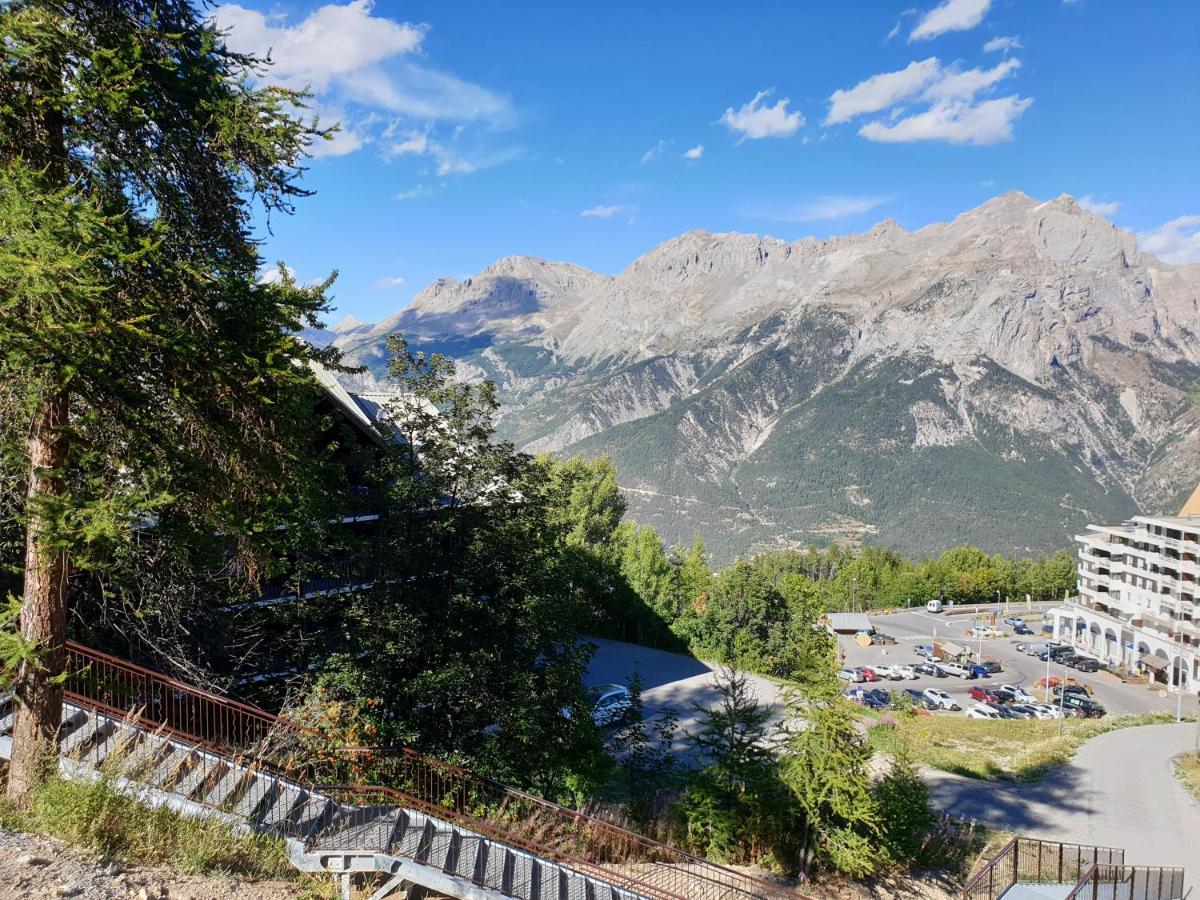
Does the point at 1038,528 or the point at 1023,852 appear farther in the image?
the point at 1038,528

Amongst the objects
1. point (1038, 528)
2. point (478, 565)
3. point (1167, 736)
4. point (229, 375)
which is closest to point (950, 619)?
point (1167, 736)

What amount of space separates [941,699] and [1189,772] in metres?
17.8

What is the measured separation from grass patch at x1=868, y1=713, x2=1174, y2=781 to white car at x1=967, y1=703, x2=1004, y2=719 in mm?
2435

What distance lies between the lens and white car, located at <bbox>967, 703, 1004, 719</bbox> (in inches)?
1646

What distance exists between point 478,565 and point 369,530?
2.87 meters

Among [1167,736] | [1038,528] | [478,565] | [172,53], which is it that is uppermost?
[1038,528]

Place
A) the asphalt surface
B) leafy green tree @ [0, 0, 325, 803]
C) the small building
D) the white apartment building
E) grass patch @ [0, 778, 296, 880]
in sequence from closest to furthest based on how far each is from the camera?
leafy green tree @ [0, 0, 325, 803]
grass patch @ [0, 778, 296, 880]
the asphalt surface
the white apartment building
the small building

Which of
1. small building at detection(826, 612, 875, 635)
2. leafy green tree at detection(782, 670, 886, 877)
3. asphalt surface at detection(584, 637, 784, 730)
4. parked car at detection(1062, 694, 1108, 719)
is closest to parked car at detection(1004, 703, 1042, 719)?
parked car at detection(1062, 694, 1108, 719)

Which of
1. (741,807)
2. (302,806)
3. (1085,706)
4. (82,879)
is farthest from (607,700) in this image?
(1085,706)

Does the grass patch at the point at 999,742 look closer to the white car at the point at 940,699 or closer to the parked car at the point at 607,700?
the white car at the point at 940,699

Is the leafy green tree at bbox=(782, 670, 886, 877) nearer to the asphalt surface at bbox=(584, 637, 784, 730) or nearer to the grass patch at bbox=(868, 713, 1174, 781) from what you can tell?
the grass patch at bbox=(868, 713, 1174, 781)

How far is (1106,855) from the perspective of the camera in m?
16.3

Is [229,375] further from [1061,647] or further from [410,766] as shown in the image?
[1061,647]

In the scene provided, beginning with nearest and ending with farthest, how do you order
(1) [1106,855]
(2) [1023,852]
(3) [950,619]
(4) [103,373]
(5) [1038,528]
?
(4) [103,373] < (2) [1023,852] < (1) [1106,855] < (3) [950,619] < (5) [1038,528]
